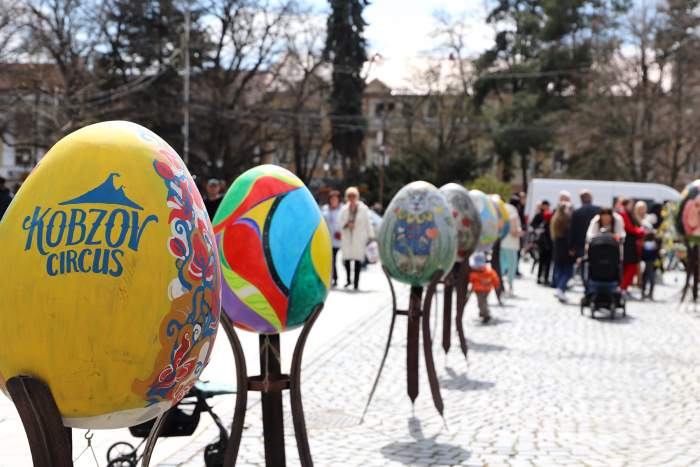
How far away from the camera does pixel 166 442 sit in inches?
206

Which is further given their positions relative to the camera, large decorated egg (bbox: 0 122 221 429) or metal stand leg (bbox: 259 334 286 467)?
metal stand leg (bbox: 259 334 286 467)

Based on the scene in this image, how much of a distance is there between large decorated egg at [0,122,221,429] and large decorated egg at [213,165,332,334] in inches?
59.8

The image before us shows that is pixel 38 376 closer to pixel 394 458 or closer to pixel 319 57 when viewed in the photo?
pixel 394 458

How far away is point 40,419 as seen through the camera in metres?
2.10

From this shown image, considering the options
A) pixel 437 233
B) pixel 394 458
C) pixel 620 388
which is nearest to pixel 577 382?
pixel 620 388

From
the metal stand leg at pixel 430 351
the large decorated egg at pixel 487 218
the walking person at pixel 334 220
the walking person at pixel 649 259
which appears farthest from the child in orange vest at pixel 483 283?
the walking person at pixel 649 259

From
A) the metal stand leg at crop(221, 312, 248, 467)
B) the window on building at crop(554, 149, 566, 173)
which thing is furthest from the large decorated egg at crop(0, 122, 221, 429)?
the window on building at crop(554, 149, 566, 173)

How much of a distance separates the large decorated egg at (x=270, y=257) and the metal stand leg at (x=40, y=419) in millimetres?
1788

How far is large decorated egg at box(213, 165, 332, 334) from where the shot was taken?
3.89 meters

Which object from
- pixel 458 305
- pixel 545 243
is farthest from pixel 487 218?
pixel 545 243

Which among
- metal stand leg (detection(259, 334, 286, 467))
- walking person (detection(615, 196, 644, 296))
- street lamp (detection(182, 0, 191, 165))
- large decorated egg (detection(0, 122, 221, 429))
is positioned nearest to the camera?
large decorated egg (detection(0, 122, 221, 429))

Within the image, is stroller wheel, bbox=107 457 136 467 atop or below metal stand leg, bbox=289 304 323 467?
below

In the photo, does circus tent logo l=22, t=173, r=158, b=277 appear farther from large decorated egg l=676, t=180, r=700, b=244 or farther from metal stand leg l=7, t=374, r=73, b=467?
large decorated egg l=676, t=180, r=700, b=244

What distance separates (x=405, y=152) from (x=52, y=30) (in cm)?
2678
